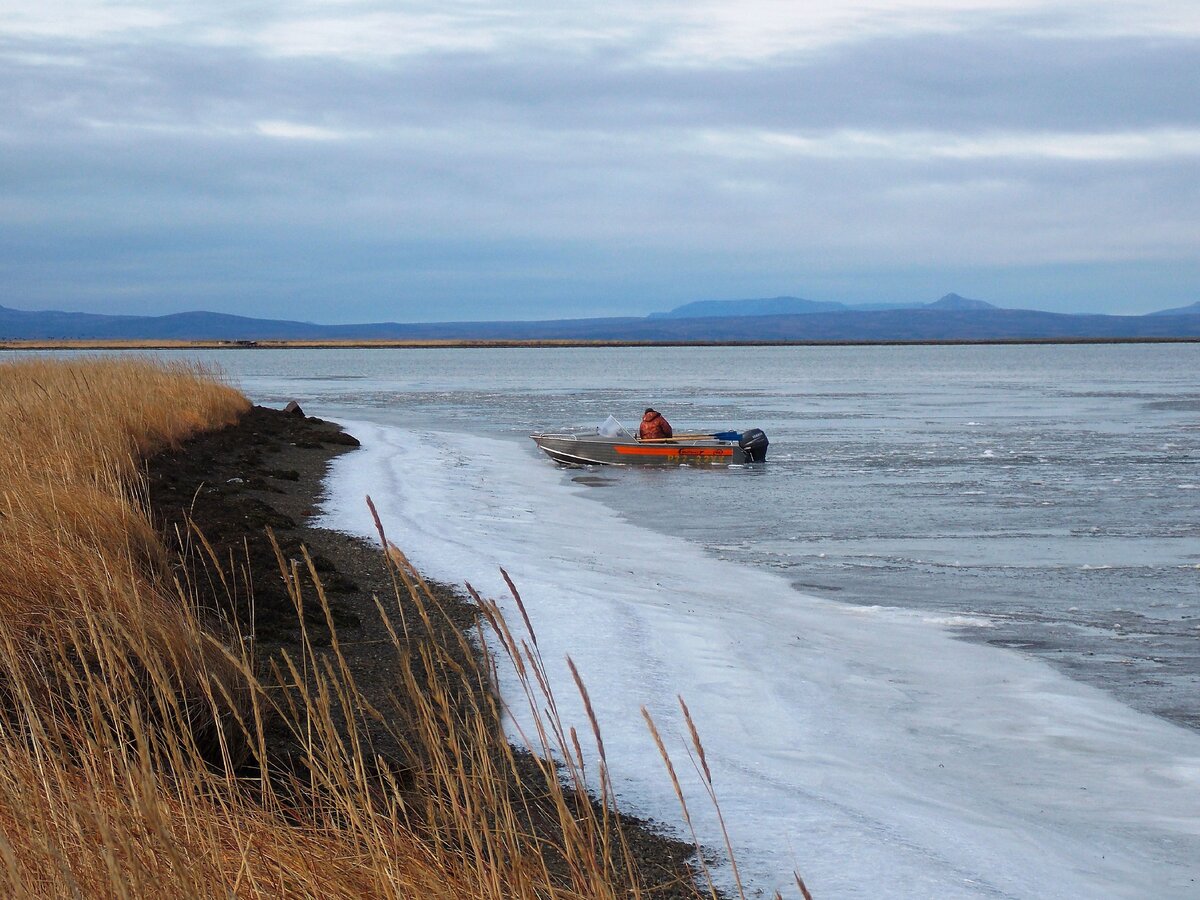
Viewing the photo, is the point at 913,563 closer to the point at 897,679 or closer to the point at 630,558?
the point at 630,558

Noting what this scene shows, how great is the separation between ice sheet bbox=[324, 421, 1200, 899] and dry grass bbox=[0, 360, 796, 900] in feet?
2.28

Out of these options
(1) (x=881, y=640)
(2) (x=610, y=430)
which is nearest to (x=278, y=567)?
(1) (x=881, y=640)

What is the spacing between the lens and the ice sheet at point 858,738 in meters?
4.92

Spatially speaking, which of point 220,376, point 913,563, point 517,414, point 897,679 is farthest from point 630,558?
point 517,414

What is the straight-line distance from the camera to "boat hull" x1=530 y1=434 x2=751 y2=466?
2464 centimetres

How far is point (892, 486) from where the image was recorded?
19.8 meters

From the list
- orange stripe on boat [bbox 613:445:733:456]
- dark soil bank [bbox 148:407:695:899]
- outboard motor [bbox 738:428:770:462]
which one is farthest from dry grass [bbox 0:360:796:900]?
outboard motor [bbox 738:428:770:462]

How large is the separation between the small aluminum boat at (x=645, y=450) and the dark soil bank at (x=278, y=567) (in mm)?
6364

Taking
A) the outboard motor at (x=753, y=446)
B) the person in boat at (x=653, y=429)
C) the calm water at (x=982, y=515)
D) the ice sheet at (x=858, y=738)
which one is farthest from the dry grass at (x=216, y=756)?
the person in boat at (x=653, y=429)

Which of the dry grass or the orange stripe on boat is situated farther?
the orange stripe on boat

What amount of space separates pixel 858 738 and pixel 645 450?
18.3m

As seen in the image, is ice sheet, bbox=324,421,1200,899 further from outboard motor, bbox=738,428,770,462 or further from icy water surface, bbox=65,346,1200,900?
outboard motor, bbox=738,428,770,462

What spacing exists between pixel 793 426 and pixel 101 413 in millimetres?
23831

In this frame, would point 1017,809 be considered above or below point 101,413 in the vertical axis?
below
